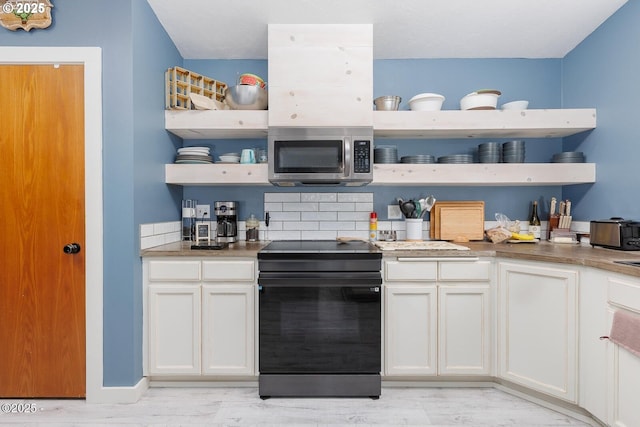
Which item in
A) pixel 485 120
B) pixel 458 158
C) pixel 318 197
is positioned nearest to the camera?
pixel 485 120

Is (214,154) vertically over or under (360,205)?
over

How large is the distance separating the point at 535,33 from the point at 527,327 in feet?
6.93

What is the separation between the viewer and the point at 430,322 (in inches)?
86.7

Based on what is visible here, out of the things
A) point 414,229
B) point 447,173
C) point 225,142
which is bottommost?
point 414,229

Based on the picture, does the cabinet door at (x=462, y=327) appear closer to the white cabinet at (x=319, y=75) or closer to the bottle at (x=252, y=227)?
the white cabinet at (x=319, y=75)

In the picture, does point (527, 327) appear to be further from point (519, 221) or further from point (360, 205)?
point (360, 205)

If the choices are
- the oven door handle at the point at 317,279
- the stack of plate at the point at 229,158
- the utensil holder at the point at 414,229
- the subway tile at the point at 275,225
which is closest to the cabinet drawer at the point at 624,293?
the oven door handle at the point at 317,279

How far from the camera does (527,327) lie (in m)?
2.07

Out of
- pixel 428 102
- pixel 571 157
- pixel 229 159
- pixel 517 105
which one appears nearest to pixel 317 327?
pixel 229 159

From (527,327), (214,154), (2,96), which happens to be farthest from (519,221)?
(2,96)

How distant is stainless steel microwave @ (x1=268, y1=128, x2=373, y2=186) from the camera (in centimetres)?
242

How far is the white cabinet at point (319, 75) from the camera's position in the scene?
243 cm

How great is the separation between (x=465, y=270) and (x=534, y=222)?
106cm

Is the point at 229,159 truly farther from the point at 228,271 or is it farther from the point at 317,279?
the point at 317,279
